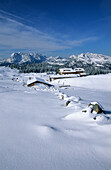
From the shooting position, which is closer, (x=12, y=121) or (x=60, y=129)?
(x=60, y=129)

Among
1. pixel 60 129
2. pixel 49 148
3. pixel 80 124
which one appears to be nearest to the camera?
pixel 49 148

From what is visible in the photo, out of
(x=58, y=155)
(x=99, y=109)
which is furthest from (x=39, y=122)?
(x=99, y=109)

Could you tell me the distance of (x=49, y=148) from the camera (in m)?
2.45

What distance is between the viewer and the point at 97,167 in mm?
1983

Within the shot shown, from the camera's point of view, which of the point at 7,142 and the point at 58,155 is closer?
the point at 58,155

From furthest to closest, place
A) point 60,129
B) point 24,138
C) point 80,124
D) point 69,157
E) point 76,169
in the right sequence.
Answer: point 80,124, point 60,129, point 24,138, point 69,157, point 76,169

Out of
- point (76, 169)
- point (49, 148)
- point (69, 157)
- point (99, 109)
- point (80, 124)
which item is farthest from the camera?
point (99, 109)

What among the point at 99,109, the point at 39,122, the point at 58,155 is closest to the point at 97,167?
the point at 58,155

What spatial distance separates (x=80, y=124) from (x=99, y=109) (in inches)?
52.3

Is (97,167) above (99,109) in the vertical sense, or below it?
below

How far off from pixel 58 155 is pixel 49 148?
→ 29 centimetres

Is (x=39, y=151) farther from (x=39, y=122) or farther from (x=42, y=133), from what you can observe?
(x=39, y=122)

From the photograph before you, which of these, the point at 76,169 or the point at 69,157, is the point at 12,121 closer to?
the point at 69,157

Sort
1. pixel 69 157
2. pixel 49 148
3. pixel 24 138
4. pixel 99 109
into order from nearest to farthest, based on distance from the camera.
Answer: pixel 69 157, pixel 49 148, pixel 24 138, pixel 99 109
